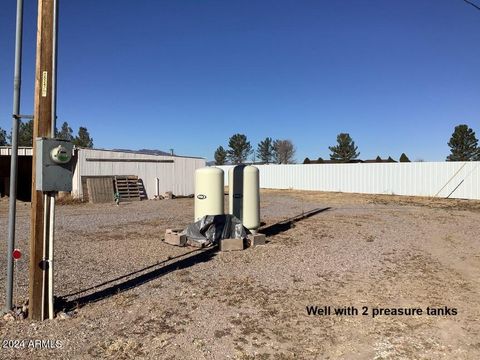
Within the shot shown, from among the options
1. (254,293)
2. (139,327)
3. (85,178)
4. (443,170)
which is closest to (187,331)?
(139,327)

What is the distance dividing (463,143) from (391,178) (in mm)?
27370

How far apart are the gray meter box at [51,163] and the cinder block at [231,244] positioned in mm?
5043

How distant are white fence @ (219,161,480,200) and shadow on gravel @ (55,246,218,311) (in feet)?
71.2

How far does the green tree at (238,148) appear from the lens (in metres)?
76.2

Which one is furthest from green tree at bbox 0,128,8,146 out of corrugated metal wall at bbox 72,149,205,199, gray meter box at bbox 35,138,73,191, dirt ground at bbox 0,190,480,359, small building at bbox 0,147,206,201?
gray meter box at bbox 35,138,73,191

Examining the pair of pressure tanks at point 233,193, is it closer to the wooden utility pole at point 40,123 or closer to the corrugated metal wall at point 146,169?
the wooden utility pole at point 40,123

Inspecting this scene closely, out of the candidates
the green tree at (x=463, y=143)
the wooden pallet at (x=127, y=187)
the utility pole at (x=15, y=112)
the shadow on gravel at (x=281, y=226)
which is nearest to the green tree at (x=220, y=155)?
the green tree at (x=463, y=143)

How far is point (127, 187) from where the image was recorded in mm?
23797

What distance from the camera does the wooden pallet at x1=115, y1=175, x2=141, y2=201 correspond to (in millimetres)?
23422

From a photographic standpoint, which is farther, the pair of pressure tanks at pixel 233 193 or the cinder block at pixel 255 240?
the pair of pressure tanks at pixel 233 193

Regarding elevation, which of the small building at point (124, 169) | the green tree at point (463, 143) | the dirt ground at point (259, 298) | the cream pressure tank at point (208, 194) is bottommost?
the dirt ground at point (259, 298)

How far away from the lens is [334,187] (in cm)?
3338

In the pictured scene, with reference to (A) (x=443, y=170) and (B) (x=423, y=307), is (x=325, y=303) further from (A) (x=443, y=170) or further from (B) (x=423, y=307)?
(A) (x=443, y=170)

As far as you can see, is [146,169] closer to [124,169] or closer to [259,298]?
[124,169]
